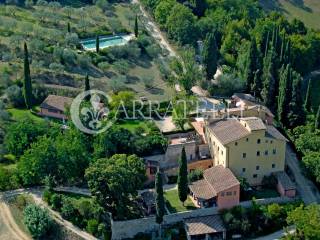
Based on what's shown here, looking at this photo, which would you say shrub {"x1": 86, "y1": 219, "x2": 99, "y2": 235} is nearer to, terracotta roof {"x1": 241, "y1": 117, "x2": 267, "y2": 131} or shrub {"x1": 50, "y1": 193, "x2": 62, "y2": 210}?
shrub {"x1": 50, "y1": 193, "x2": 62, "y2": 210}

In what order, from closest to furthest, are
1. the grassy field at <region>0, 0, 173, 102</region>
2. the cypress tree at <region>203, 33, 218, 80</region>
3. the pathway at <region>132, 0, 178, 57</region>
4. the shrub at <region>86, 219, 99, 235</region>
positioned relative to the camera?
the shrub at <region>86, 219, 99, 235</region>
the cypress tree at <region>203, 33, 218, 80</region>
the grassy field at <region>0, 0, 173, 102</region>
the pathway at <region>132, 0, 178, 57</region>

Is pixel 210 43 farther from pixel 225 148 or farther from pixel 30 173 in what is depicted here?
pixel 30 173

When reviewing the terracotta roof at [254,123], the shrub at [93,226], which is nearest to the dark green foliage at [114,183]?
the shrub at [93,226]

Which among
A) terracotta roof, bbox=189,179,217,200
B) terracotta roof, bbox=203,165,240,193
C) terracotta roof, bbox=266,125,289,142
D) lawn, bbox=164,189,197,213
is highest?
terracotta roof, bbox=266,125,289,142

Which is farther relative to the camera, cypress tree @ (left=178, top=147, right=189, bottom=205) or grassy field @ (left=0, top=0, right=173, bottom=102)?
grassy field @ (left=0, top=0, right=173, bottom=102)

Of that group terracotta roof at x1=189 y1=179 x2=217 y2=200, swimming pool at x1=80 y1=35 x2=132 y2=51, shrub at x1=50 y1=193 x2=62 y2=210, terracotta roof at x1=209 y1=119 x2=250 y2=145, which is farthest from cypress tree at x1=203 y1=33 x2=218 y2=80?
shrub at x1=50 y1=193 x2=62 y2=210

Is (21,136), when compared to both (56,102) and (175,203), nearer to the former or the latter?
(56,102)

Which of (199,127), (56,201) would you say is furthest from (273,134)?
(56,201)
